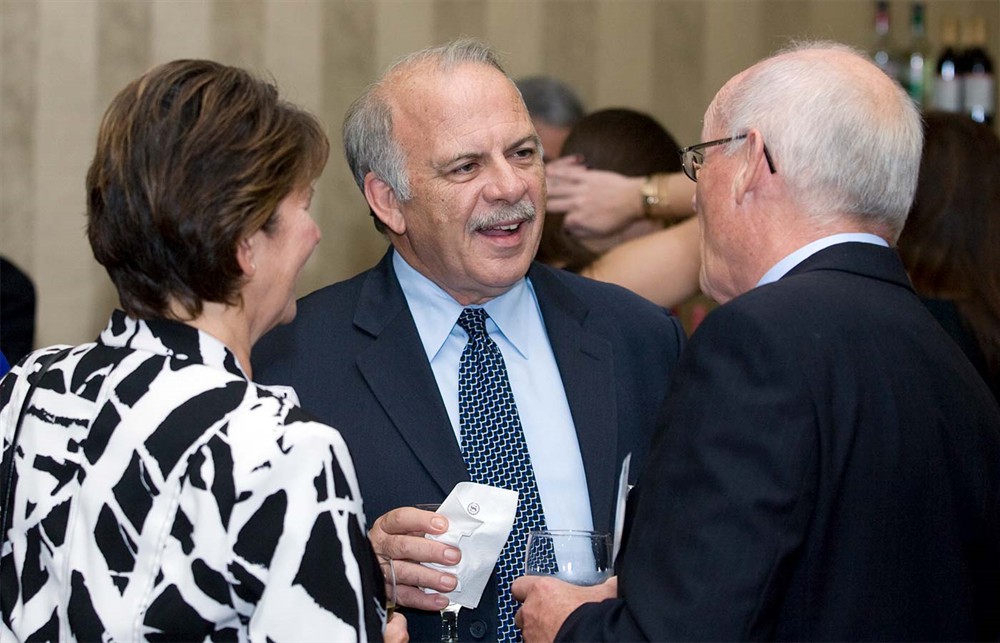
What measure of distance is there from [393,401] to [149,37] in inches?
92.7

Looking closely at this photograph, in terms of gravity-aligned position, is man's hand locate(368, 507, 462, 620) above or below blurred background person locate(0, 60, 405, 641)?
below

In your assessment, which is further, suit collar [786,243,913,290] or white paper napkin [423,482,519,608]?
white paper napkin [423,482,519,608]

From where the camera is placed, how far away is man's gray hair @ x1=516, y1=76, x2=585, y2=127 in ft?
14.5

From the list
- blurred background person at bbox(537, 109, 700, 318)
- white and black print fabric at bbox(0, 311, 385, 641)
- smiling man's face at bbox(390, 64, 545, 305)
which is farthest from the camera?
blurred background person at bbox(537, 109, 700, 318)

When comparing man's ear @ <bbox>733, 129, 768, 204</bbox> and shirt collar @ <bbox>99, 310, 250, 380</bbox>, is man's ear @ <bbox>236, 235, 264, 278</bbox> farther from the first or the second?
man's ear @ <bbox>733, 129, 768, 204</bbox>

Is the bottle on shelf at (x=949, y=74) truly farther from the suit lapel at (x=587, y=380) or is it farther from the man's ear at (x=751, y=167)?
the man's ear at (x=751, y=167)

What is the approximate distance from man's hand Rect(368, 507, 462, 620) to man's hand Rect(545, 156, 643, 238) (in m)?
1.44

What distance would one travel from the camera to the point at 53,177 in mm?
4059

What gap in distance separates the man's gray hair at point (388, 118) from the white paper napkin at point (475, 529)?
81 cm

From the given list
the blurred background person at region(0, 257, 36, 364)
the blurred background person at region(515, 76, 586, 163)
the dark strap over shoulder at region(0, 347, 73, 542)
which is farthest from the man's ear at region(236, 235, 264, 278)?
the blurred background person at region(515, 76, 586, 163)

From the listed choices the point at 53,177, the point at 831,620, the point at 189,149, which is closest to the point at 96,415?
the point at 189,149

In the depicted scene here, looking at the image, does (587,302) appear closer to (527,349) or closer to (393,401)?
(527,349)

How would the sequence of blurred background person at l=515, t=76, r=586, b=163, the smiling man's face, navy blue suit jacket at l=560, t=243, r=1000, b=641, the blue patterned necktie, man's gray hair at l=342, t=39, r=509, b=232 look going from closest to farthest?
navy blue suit jacket at l=560, t=243, r=1000, b=641, the blue patterned necktie, the smiling man's face, man's gray hair at l=342, t=39, r=509, b=232, blurred background person at l=515, t=76, r=586, b=163

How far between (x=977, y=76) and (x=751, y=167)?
3.09 meters
